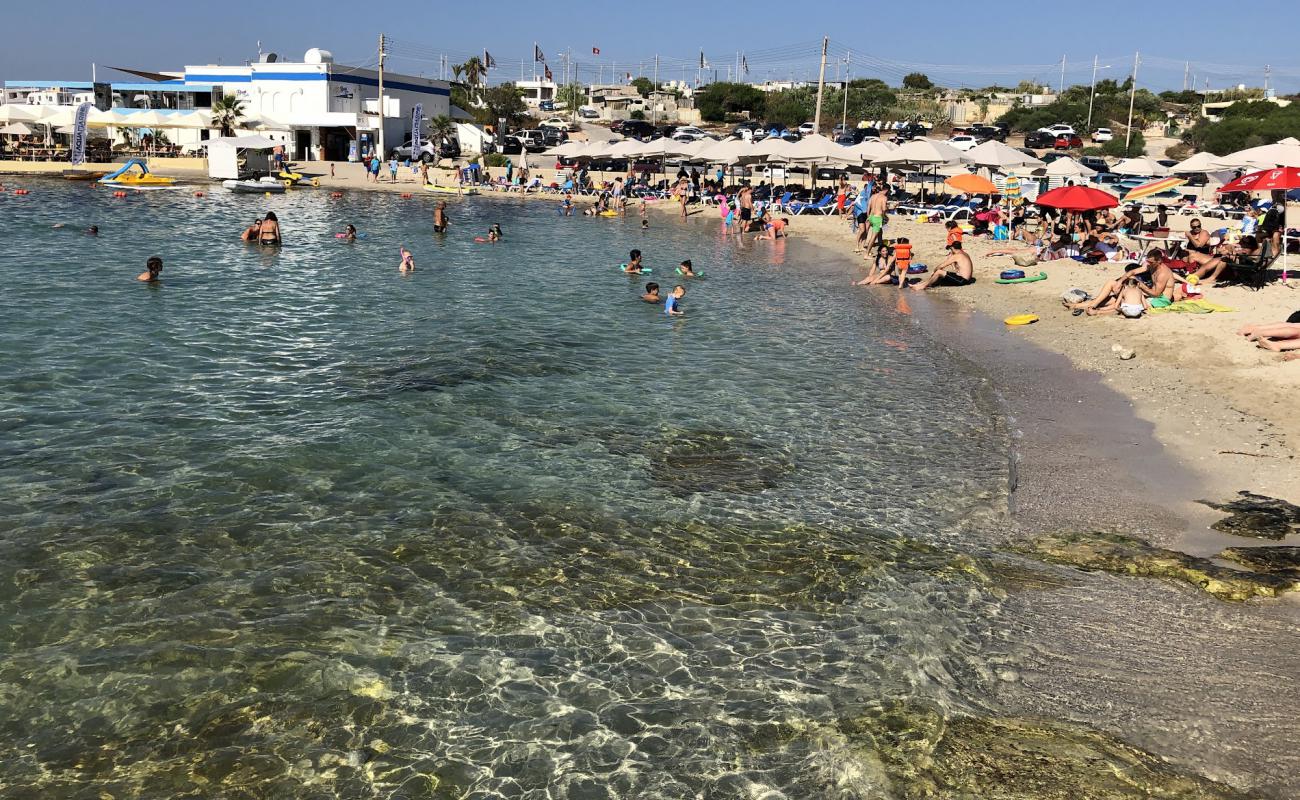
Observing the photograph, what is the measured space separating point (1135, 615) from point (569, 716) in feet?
13.0

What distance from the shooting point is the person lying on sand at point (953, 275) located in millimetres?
20141

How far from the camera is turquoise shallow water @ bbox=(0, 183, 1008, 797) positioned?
5.04 m

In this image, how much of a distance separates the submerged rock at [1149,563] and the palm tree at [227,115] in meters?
51.7

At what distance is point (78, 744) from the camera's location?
4.96 metres

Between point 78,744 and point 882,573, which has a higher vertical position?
point 882,573

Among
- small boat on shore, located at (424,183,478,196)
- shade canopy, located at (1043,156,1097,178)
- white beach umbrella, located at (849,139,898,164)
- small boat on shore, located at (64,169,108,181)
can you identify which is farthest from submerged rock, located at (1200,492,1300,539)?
small boat on shore, located at (64,169,108,181)

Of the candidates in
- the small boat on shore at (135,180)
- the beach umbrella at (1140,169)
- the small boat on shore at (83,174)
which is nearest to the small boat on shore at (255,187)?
the small boat on shore at (135,180)

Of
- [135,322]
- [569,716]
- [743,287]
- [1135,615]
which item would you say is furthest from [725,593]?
[743,287]

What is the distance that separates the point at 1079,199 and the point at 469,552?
1732cm

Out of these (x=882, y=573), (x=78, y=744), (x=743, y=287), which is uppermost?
(x=743, y=287)

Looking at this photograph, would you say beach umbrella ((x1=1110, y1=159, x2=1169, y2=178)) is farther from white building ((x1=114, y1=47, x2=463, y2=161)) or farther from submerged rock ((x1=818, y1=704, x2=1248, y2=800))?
white building ((x1=114, y1=47, x2=463, y2=161))

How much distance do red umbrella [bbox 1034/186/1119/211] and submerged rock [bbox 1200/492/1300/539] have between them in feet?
42.1

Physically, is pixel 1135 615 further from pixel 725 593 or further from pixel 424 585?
pixel 424 585

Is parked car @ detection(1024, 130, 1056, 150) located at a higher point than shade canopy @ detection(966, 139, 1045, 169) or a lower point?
higher
